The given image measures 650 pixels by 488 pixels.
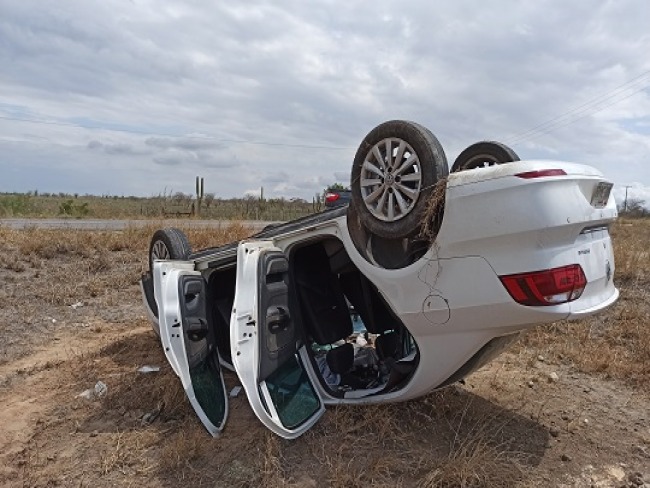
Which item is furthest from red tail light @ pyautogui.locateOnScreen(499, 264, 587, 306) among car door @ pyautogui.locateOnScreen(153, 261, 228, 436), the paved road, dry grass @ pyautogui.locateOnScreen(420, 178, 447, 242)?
the paved road

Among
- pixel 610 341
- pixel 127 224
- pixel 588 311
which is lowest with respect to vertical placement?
pixel 610 341

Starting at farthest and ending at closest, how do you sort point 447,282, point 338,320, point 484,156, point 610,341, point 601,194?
1. point 610,341
2. point 338,320
3. point 484,156
4. point 601,194
5. point 447,282

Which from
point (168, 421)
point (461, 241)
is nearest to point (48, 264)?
point (168, 421)

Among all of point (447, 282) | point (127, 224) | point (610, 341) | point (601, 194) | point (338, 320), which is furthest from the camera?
point (127, 224)

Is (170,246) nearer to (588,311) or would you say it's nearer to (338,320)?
(338,320)

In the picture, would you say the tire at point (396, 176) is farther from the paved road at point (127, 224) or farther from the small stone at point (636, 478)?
the paved road at point (127, 224)

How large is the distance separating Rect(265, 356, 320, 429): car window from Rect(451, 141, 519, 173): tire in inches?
70.2

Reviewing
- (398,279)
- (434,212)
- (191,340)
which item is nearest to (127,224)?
(191,340)

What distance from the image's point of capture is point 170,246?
17.1ft

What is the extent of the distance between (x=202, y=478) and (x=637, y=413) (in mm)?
3014

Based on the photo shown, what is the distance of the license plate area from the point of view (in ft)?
10.4

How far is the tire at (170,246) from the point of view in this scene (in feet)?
16.8

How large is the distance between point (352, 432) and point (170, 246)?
2479 mm

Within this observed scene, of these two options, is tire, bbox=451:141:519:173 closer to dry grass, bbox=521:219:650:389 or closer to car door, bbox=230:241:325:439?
car door, bbox=230:241:325:439
